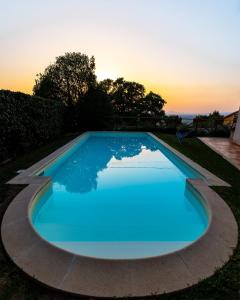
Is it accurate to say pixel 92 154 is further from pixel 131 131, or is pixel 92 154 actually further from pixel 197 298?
pixel 197 298

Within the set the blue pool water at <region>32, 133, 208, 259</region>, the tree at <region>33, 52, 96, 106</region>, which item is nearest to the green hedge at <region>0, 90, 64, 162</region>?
the blue pool water at <region>32, 133, 208, 259</region>

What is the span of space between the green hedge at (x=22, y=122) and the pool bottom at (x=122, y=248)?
5009 mm

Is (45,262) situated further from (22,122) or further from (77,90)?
(77,90)

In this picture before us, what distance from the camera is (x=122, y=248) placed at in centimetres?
329

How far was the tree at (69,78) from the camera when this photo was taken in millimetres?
18594

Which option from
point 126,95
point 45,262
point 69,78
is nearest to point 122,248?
point 45,262

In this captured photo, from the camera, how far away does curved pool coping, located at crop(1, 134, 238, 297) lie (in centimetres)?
213

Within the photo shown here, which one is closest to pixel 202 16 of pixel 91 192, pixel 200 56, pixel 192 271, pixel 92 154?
pixel 200 56

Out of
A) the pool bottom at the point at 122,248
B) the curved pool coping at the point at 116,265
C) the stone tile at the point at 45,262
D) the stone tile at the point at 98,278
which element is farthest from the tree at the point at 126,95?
the stone tile at the point at 98,278

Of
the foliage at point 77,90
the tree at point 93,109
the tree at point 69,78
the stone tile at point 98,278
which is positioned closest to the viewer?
the stone tile at point 98,278

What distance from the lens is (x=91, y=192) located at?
5578 mm

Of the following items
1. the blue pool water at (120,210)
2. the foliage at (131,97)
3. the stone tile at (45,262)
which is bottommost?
the blue pool water at (120,210)

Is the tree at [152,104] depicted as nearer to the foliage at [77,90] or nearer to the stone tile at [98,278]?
the foliage at [77,90]

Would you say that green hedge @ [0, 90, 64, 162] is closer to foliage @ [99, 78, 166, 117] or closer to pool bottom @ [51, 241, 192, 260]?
pool bottom @ [51, 241, 192, 260]
